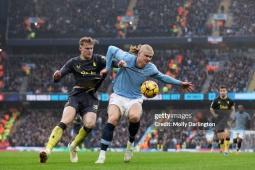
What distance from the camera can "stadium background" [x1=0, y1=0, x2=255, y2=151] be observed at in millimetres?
48125

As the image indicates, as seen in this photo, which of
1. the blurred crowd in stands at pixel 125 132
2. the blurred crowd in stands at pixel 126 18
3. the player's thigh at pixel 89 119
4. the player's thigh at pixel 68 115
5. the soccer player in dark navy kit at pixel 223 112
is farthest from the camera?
the blurred crowd in stands at pixel 126 18

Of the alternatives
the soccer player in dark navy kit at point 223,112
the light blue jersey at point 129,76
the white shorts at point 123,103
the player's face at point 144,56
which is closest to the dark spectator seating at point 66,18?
the soccer player in dark navy kit at point 223,112

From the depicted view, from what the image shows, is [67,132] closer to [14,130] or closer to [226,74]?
[14,130]

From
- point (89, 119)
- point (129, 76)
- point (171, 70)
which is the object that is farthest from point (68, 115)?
point (171, 70)

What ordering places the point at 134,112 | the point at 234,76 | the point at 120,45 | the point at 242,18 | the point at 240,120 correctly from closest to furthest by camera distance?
the point at 134,112 → the point at 240,120 → the point at 234,76 → the point at 242,18 → the point at 120,45

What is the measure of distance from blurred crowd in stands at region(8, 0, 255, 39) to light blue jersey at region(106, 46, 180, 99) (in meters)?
39.0

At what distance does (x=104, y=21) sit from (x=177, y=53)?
22.2ft

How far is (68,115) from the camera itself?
502 inches

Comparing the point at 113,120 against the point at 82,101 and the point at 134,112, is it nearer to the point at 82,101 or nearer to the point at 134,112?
the point at 134,112

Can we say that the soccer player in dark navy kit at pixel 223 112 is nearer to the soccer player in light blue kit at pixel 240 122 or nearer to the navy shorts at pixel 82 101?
the soccer player in light blue kit at pixel 240 122

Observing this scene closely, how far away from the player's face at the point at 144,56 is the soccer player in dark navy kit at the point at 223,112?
956 cm

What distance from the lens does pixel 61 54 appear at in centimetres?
5619

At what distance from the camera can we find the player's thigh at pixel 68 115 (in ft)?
41.5

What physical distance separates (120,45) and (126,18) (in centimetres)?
238
